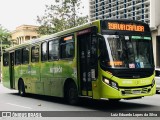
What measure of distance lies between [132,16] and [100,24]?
27775 mm

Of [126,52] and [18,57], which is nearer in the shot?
[126,52]

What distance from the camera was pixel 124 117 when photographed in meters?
10.9

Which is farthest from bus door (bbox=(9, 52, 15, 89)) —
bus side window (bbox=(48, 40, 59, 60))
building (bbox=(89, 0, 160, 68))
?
building (bbox=(89, 0, 160, 68))

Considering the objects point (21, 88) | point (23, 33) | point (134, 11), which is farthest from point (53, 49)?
point (23, 33)

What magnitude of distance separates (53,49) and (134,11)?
24.5 m

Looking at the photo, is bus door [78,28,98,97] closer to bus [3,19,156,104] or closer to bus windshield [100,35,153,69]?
bus [3,19,156,104]

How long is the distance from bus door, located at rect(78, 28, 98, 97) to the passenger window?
682 millimetres

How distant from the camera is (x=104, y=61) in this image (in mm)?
12469

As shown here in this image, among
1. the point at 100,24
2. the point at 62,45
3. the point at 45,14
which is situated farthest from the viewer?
the point at 45,14

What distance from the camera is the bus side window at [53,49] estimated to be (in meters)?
16.1

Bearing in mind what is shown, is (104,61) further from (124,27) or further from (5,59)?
(5,59)

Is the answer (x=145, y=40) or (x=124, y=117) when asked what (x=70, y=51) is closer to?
(x=145, y=40)

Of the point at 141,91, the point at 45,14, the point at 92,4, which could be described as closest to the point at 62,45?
the point at 141,91

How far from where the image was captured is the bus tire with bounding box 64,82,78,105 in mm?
14484
